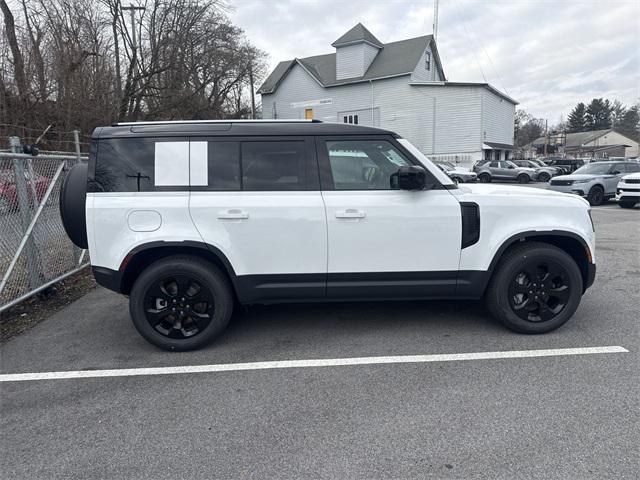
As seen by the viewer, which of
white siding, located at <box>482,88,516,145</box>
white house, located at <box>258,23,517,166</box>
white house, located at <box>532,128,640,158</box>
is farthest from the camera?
white house, located at <box>532,128,640,158</box>

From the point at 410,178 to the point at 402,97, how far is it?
1215 inches

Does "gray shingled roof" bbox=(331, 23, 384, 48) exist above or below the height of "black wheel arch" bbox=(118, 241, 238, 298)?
above

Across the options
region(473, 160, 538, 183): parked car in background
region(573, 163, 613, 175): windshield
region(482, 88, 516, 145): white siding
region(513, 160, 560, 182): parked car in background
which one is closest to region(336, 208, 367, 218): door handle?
region(573, 163, 613, 175): windshield

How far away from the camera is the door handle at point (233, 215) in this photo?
373 centimetres

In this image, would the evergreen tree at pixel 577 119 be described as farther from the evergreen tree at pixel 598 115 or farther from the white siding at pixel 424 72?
the white siding at pixel 424 72

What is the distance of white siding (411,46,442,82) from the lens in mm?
32469

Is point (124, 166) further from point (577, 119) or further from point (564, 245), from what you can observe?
point (577, 119)

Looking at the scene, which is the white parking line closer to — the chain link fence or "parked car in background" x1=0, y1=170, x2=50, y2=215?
the chain link fence

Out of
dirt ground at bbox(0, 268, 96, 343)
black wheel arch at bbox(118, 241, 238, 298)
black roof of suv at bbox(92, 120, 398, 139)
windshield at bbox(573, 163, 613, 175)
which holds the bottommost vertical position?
dirt ground at bbox(0, 268, 96, 343)

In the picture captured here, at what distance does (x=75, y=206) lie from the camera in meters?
3.96

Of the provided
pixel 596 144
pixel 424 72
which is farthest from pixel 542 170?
pixel 596 144

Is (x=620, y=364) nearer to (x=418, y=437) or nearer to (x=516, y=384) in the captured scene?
(x=516, y=384)

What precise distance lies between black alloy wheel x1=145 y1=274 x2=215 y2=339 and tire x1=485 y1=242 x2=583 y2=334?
8.49 ft

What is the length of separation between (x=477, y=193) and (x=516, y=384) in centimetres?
166
